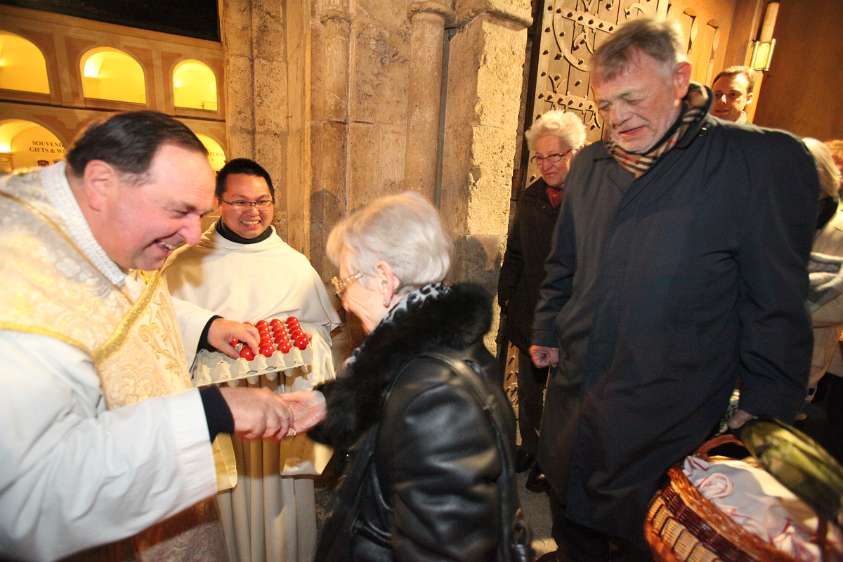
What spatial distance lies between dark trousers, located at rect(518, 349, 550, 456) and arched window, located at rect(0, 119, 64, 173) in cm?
979

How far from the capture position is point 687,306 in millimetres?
1724

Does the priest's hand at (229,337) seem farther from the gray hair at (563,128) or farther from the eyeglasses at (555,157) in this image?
the gray hair at (563,128)

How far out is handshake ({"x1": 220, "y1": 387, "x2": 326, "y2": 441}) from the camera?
4.28ft

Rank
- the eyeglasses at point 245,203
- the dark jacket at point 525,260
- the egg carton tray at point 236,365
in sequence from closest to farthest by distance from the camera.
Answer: the egg carton tray at point 236,365 → the eyeglasses at point 245,203 → the dark jacket at point 525,260

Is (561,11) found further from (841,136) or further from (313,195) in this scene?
(841,136)

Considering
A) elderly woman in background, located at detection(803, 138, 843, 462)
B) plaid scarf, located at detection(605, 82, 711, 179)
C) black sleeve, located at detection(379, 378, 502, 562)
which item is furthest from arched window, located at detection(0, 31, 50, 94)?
elderly woman in background, located at detection(803, 138, 843, 462)

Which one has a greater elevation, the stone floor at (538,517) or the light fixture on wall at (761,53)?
the light fixture on wall at (761,53)

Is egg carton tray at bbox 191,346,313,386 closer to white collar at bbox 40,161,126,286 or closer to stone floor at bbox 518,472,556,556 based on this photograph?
white collar at bbox 40,161,126,286

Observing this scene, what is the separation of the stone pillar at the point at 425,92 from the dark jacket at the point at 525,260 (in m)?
0.76

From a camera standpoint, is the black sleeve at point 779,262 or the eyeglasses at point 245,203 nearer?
the black sleeve at point 779,262

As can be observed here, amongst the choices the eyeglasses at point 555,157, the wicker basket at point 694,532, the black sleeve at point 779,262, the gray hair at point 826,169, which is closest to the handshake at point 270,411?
the wicker basket at point 694,532

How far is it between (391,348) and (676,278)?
4.18ft

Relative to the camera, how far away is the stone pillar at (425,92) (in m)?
2.88

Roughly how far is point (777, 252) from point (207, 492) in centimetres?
220
